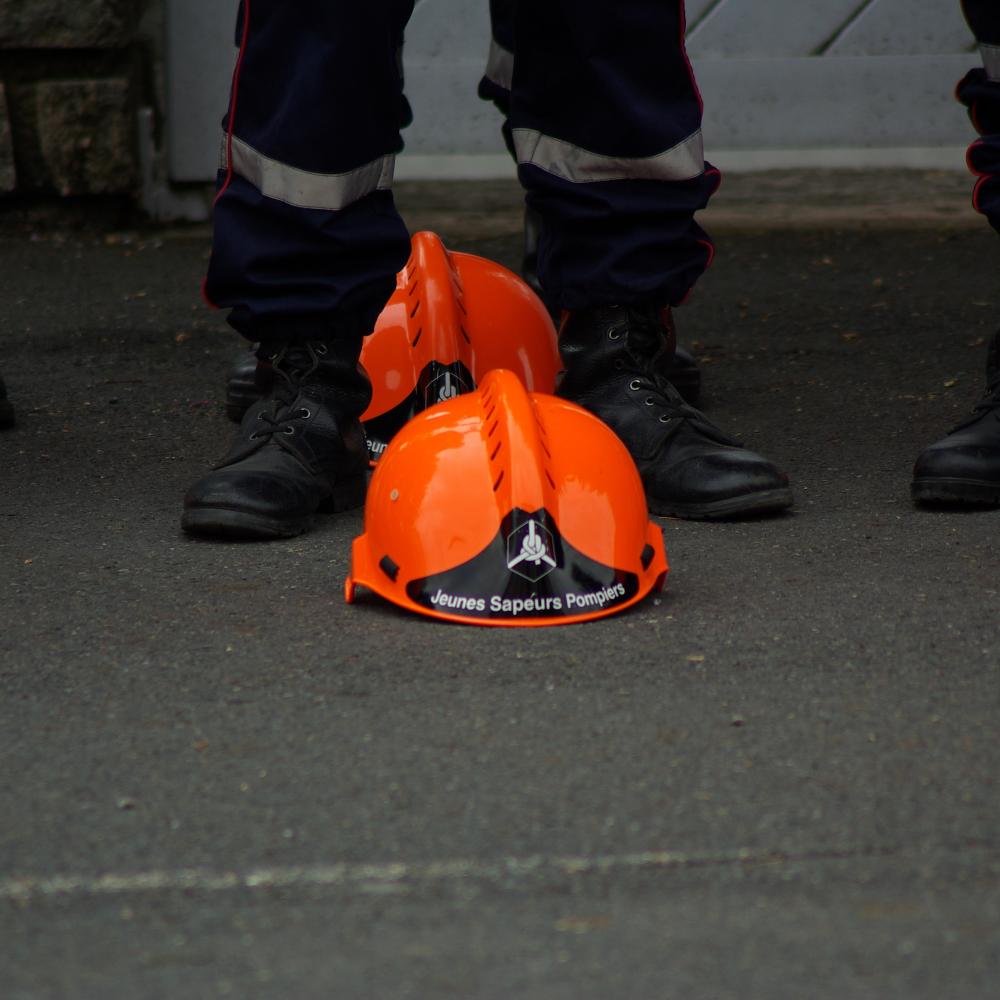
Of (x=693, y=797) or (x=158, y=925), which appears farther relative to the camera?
(x=693, y=797)

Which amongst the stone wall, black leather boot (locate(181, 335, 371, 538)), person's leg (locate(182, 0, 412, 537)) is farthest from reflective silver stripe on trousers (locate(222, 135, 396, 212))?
the stone wall

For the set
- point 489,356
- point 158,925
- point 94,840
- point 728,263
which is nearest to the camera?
point 158,925

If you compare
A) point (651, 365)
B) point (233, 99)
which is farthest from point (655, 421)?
point (233, 99)

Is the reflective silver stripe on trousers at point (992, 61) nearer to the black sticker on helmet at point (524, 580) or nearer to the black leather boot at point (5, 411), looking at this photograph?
the black sticker on helmet at point (524, 580)

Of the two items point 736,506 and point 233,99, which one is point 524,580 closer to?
point 736,506

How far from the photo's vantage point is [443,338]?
2.78m

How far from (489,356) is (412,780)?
1477 mm

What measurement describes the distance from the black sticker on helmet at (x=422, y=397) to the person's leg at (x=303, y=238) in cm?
24

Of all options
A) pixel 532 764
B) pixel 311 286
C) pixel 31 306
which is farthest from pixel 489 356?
pixel 31 306

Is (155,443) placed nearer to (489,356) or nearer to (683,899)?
(489,356)

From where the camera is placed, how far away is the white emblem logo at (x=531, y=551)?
195 centimetres

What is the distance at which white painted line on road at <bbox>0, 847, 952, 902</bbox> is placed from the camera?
4.31ft

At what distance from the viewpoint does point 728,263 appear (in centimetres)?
487

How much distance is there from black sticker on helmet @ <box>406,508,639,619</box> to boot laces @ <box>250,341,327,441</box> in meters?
0.59
